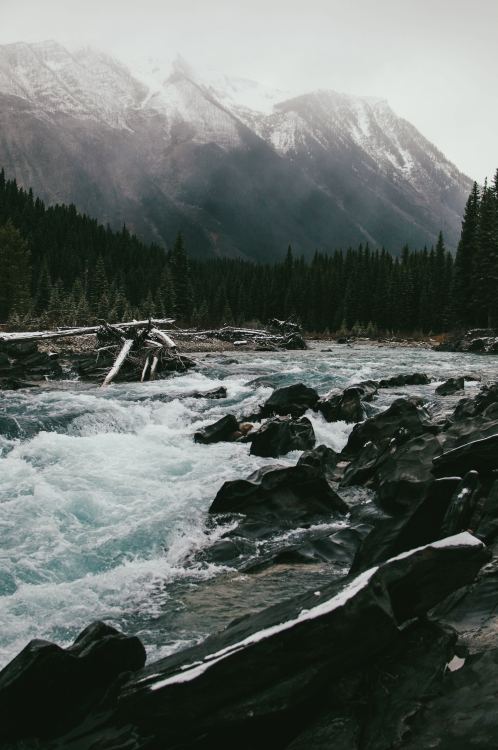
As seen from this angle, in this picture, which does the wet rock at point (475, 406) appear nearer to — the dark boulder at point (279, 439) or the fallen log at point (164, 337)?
the dark boulder at point (279, 439)

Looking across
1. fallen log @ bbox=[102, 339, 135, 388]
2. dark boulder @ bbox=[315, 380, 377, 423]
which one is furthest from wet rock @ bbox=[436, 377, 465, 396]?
fallen log @ bbox=[102, 339, 135, 388]

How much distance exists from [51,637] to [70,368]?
858 inches

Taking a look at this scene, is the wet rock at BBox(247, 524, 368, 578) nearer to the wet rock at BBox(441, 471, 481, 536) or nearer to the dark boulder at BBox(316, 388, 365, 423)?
the wet rock at BBox(441, 471, 481, 536)

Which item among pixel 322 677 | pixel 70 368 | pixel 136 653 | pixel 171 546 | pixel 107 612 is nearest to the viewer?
pixel 322 677

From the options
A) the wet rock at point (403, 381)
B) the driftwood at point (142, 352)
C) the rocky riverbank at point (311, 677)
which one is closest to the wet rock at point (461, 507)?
the rocky riverbank at point (311, 677)

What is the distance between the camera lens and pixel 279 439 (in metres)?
13.0

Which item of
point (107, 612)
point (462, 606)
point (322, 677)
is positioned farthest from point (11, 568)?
point (462, 606)

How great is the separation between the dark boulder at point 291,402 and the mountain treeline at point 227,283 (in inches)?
1337

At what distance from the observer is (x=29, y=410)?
52.3ft

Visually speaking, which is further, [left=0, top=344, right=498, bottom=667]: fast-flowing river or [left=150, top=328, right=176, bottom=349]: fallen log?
[left=150, top=328, right=176, bottom=349]: fallen log

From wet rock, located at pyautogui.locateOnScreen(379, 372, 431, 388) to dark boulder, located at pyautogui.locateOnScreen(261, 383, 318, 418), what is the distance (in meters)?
6.46

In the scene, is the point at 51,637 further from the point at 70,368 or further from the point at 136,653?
the point at 70,368

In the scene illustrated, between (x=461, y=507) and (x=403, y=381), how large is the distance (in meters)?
17.8

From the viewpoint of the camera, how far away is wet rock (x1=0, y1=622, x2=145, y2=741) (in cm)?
388
